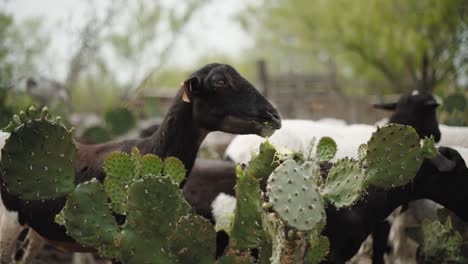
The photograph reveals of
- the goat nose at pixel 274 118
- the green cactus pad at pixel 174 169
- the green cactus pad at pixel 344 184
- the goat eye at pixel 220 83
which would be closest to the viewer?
the green cactus pad at pixel 344 184

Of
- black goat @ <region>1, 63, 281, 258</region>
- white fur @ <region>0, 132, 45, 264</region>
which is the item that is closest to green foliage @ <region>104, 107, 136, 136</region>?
white fur @ <region>0, 132, 45, 264</region>

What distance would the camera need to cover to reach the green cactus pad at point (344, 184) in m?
2.72

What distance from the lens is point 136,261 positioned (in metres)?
2.73

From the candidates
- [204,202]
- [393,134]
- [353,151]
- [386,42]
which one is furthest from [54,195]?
[386,42]

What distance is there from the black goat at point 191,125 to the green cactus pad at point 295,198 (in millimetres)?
1255

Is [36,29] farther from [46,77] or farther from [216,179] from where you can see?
[216,179]

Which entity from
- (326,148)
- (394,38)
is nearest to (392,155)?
(326,148)

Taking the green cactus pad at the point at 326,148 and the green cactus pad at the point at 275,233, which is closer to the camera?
the green cactus pad at the point at 275,233

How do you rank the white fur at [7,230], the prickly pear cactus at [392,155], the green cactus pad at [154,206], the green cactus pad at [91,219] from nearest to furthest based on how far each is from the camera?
the green cactus pad at [154,206]
the green cactus pad at [91,219]
the prickly pear cactus at [392,155]
the white fur at [7,230]

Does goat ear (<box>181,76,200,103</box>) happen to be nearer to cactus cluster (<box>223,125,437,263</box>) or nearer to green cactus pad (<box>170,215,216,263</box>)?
cactus cluster (<box>223,125,437,263</box>)

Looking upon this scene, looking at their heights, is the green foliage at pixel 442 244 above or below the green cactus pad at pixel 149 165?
below

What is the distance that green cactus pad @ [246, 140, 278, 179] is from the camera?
2906mm

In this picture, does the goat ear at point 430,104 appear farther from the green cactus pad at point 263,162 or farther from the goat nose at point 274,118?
the green cactus pad at point 263,162

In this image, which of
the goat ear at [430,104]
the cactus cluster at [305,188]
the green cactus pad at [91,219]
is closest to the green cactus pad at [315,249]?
the cactus cluster at [305,188]
